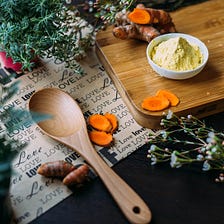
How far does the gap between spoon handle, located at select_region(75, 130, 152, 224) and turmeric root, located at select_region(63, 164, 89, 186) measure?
0.08ft

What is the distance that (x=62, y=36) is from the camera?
1152mm

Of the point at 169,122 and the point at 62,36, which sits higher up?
the point at 62,36

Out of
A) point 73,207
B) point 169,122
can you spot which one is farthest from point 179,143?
point 73,207

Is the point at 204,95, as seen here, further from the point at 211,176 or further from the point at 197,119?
the point at 211,176

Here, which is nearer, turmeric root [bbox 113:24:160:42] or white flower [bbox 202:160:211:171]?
white flower [bbox 202:160:211:171]

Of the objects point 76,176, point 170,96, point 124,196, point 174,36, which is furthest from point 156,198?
point 174,36

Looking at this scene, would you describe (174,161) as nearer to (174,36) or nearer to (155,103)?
(155,103)

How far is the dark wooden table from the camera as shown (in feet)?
3.02

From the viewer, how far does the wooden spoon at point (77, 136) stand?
89cm

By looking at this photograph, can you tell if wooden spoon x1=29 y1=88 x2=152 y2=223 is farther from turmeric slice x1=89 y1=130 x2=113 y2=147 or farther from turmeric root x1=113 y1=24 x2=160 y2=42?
turmeric root x1=113 y1=24 x2=160 y2=42

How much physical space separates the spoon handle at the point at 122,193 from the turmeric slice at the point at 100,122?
10 cm

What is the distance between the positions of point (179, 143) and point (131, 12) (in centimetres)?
46

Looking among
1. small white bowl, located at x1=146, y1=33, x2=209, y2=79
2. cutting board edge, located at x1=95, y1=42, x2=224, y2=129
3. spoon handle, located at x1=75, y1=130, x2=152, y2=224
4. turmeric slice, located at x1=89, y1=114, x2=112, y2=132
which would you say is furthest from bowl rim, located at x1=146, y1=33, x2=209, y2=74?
spoon handle, located at x1=75, y1=130, x2=152, y2=224

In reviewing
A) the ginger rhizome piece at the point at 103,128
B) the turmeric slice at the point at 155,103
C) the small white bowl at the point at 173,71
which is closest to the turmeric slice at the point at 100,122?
the ginger rhizome piece at the point at 103,128
